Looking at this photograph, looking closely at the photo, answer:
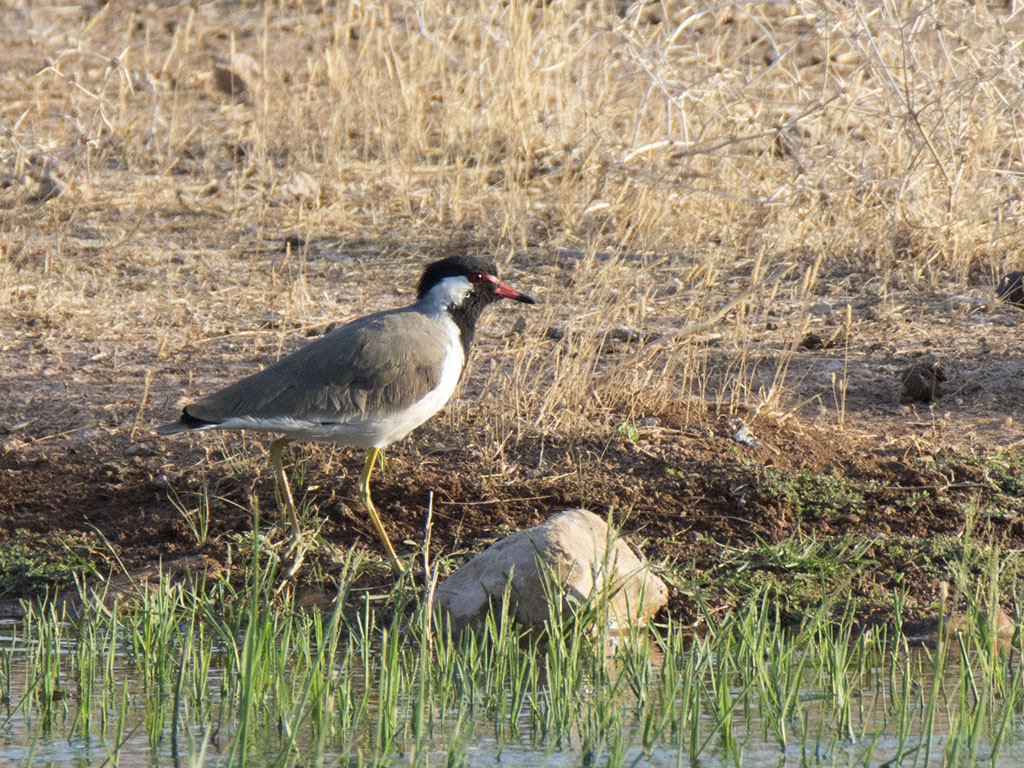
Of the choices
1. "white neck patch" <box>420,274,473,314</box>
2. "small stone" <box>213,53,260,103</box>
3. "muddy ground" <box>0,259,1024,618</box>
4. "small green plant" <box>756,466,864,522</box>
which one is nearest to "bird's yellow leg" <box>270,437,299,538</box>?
"muddy ground" <box>0,259,1024,618</box>

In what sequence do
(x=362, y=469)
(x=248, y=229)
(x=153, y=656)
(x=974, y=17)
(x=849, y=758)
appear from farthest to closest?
(x=248, y=229) < (x=974, y=17) < (x=362, y=469) < (x=153, y=656) < (x=849, y=758)

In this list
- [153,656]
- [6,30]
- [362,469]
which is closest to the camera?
[153,656]

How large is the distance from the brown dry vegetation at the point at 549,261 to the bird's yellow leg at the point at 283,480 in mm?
332

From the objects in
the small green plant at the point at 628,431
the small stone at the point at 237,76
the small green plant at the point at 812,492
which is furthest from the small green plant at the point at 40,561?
the small stone at the point at 237,76

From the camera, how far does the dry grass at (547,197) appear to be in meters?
7.41

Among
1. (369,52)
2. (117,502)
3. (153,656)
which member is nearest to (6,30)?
(369,52)

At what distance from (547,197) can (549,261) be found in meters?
1.14

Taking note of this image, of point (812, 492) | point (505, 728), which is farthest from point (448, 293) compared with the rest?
point (505, 728)

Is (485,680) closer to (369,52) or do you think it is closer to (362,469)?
(362,469)

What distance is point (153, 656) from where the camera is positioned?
13.9 feet

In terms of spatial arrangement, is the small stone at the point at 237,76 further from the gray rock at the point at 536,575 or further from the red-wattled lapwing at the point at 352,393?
the gray rock at the point at 536,575

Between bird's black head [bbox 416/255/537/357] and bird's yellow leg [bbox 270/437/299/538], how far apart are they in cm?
83

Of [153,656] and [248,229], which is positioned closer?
[153,656]

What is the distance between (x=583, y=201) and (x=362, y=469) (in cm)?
412
